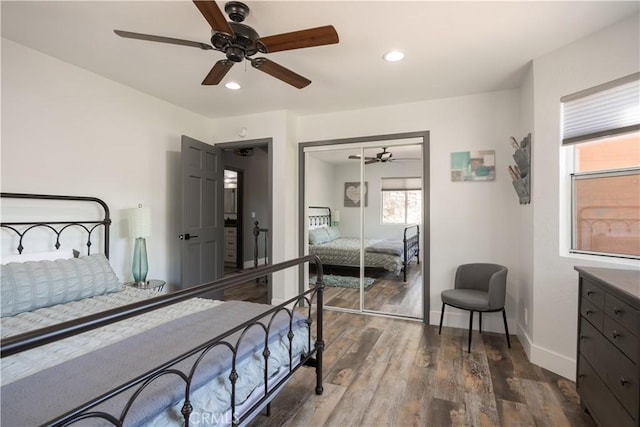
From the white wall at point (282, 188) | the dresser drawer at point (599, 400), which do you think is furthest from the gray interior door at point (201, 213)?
the dresser drawer at point (599, 400)

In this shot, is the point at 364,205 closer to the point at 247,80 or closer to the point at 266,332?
the point at 247,80

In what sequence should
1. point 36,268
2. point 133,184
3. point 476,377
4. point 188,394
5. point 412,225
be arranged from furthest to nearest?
1. point 412,225
2. point 133,184
3. point 476,377
4. point 36,268
5. point 188,394

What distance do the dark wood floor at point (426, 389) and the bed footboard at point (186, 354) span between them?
0.79ft

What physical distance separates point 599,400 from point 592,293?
55cm

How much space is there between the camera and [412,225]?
4.01 m

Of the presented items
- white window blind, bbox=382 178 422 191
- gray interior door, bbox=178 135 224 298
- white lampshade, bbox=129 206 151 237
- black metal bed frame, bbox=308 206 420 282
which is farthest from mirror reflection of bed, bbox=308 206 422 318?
white lampshade, bbox=129 206 151 237

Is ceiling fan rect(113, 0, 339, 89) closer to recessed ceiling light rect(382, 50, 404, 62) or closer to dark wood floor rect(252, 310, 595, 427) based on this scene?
recessed ceiling light rect(382, 50, 404, 62)

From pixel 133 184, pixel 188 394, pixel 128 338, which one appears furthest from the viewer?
pixel 133 184

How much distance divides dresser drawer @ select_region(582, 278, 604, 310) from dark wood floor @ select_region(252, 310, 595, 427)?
0.76 metres

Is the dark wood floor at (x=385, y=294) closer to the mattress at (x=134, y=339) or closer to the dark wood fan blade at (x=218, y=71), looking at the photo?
the mattress at (x=134, y=339)

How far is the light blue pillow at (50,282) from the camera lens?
6.47 ft

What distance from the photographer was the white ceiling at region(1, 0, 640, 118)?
1.97m

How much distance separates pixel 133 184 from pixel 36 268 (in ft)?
4.59

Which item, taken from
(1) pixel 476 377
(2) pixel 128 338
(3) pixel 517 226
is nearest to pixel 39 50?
(2) pixel 128 338
